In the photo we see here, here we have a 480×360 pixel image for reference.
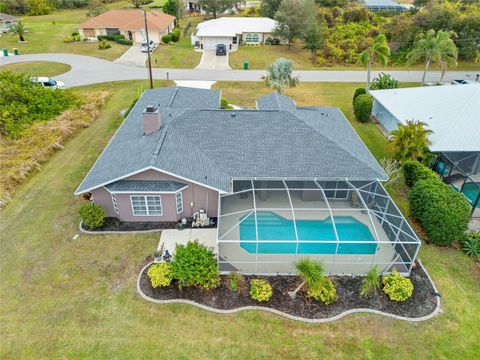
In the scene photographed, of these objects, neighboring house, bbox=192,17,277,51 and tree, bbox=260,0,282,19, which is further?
tree, bbox=260,0,282,19

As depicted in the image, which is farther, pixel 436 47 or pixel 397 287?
pixel 436 47

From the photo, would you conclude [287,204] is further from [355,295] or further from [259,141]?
[355,295]

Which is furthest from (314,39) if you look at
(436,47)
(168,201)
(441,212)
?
(168,201)

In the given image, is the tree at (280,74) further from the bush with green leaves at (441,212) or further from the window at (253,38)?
the window at (253,38)

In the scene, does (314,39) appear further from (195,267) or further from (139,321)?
(139,321)

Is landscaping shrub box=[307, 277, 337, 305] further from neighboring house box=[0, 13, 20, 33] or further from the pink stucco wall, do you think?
neighboring house box=[0, 13, 20, 33]

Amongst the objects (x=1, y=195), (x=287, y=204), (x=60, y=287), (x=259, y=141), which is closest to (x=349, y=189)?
(x=287, y=204)

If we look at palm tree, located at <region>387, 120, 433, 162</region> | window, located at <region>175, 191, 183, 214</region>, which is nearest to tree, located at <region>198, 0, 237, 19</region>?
palm tree, located at <region>387, 120, 433, 162</region>
